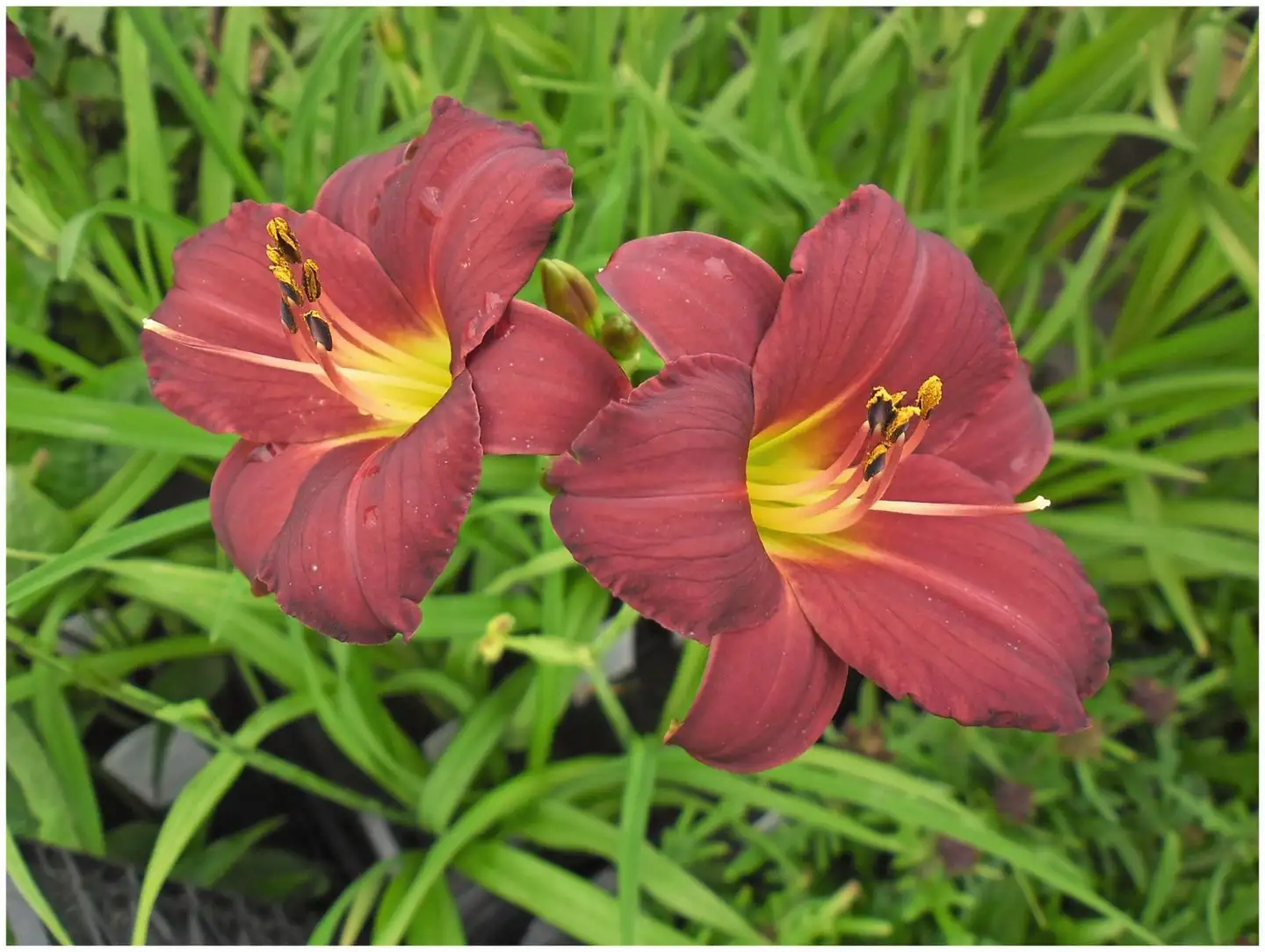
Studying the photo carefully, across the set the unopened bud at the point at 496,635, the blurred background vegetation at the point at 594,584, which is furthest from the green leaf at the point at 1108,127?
the unopened bud at the point at 496,635

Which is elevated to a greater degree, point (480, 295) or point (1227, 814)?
point (480, 295)

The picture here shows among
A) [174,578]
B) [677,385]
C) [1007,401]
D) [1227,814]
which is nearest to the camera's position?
[677,385]

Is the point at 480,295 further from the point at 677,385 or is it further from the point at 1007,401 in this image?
the point at 1007,401

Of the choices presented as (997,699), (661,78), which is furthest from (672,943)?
(661,78)

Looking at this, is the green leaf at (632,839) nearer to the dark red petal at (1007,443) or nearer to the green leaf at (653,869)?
the green leaf at (653,869)

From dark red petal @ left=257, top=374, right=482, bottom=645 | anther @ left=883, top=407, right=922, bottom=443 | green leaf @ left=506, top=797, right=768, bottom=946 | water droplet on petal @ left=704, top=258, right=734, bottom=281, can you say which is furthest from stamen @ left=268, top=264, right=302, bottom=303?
green leaf @ left=506, top=797, right=768, bottom=946

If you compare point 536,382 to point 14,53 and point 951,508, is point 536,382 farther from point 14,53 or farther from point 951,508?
point 14,53

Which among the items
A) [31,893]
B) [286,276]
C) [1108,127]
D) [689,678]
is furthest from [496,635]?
[1108,127]

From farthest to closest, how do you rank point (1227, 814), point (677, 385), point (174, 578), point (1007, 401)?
point (1227, 814) → point (174, 578) → point (1007, 401) → point (677, 385)

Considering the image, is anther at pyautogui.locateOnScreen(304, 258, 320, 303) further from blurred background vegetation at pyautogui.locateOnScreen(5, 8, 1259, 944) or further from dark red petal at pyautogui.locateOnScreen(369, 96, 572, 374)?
blurred background vegetation at pyautogui.locateOnScreen(5, 8, 1259, 944)
